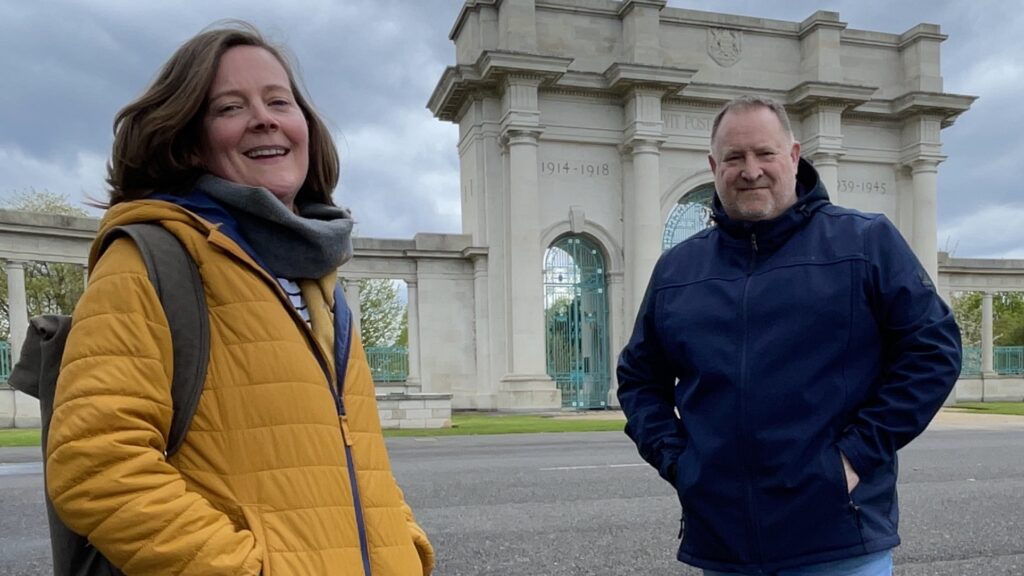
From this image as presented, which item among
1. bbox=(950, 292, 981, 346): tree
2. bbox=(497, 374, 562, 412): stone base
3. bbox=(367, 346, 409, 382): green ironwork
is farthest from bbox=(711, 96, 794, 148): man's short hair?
bbox=(950, 292, 981, 346): tree

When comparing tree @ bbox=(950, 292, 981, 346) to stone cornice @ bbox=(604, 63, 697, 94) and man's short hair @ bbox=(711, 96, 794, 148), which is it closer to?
stone cornice @ bbox=(604, 63, 697, 94)

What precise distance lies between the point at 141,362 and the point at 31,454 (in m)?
12.8

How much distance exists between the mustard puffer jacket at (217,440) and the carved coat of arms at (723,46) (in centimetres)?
2572

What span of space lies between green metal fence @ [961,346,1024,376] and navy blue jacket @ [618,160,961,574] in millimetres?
32355

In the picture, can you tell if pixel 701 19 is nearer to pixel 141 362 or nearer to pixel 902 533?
pixel 902 533

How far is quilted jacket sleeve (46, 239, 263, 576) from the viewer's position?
4.51ft

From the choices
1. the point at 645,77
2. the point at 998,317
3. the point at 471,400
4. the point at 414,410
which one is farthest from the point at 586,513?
the point at 998,317

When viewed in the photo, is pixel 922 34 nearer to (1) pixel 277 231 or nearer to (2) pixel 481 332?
(2) pixel 481 332

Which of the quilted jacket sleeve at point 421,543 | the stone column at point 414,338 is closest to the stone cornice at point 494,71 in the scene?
the stone column at point 414,338

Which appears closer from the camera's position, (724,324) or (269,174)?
(269,174)

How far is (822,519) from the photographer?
217 centimetres

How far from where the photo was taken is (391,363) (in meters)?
24.0

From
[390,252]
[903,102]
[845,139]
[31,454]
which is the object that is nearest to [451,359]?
[390,252]

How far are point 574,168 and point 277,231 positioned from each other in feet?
74.9
